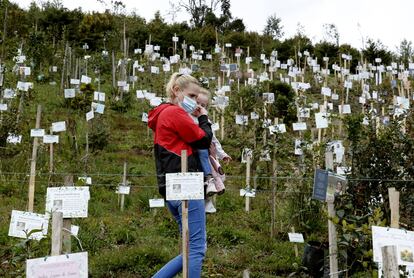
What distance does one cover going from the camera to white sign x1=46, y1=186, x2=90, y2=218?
3.48 m

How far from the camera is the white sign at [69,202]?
3477mm

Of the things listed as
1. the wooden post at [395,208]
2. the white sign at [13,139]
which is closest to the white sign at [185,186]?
the wooden post at [395,208]

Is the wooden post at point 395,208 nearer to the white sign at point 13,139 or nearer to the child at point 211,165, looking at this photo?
the child at point 211,165

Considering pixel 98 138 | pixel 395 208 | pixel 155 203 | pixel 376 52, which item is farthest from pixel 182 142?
pixel 376 52

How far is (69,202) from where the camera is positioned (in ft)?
11.4

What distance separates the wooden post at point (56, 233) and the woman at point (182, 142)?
883 millimetres

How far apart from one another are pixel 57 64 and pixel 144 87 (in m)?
2.38

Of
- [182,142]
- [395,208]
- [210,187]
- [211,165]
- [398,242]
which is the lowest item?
[398,242]

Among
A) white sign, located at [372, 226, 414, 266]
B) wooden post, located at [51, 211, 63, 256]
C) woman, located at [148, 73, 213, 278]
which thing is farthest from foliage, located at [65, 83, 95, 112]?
white sign, located at [372, 226, 414, 266]

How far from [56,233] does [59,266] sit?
0.26 metres

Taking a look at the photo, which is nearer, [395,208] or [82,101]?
[395,208]

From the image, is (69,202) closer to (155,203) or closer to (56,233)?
(56,233)

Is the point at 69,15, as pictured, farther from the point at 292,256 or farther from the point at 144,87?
the point at 292,256

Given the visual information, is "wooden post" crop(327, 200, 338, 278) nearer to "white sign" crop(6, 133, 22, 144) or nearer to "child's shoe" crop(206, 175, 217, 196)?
"child's shoe" crop(206, 175, 217, 196)
